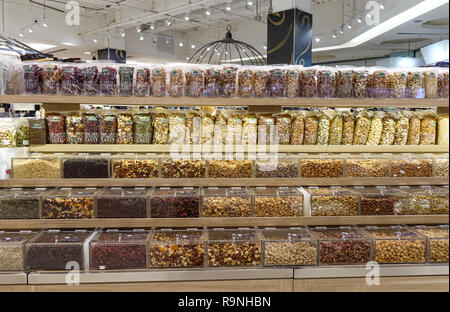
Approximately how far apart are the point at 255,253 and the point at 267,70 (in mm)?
1258

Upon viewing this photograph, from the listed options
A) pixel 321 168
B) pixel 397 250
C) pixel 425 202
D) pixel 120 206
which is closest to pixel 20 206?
pixel 120 206

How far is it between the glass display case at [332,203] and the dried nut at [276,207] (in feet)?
0.37

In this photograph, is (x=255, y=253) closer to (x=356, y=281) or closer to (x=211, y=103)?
(x=356, y=281)

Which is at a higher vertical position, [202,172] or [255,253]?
Result: [202,172]

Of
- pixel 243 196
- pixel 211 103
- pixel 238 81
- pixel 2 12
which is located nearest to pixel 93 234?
pixel 243 196

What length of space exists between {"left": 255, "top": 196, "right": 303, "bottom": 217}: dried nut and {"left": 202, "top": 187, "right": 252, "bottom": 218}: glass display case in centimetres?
7

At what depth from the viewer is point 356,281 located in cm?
232

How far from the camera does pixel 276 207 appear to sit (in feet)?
7.82

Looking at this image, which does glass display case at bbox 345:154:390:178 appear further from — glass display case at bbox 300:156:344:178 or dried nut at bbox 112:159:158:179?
dried nut at bbox 112:159:158:179

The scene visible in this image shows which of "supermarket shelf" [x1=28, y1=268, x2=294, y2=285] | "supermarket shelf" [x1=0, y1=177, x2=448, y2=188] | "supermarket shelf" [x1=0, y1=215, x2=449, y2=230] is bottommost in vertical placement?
"supermarket shelf" [x1=28, y1=268, x2=294, y2=285]

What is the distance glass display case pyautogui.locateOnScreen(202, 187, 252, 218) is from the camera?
2.36 m

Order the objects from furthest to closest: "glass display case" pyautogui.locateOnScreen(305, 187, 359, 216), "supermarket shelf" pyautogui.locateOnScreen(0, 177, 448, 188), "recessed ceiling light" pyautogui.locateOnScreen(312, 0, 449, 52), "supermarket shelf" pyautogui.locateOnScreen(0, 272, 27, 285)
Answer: "recessed ceiling light" pyautogui.locateOnScreen(312, 0, 449, 52) → "glass display case" pyautogui.locateOnScreen(305, 187, 359, 216) → "supermarket shelf" pyautogui.locateOnScreen(0, 177, 448, 188) → "supermarket shelf" pyautogui.locateOnScreen(0, 272, 27, 285)

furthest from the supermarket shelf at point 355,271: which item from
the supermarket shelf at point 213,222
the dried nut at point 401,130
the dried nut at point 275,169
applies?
the dried nut at point 401,130

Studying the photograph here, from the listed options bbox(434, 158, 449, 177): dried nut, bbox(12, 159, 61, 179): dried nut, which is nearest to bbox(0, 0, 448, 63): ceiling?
bbox(434, 158, 449, 177): dried nut
